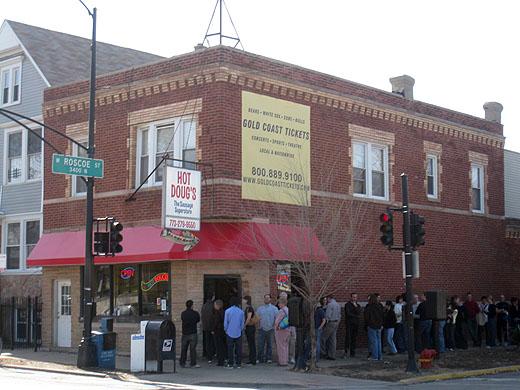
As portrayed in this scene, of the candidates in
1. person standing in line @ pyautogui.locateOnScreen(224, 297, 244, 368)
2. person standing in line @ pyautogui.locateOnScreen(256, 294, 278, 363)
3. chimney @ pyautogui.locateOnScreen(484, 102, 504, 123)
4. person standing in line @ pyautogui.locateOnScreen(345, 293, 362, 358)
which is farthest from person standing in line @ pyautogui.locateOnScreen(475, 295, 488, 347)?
person standing in line @ pyautogui.locateOnScreen(224, 297, 244, 368)

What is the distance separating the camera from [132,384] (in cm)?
1725

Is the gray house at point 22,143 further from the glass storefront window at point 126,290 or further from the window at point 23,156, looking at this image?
the glass storefront window at point 126,290

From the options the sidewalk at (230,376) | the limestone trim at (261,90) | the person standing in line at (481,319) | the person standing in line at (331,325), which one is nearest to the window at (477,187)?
the limestone trim at (261,90)

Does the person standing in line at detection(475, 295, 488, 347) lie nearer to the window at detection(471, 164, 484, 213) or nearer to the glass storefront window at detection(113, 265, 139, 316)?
the window at detection(471, 164, 484, 213)

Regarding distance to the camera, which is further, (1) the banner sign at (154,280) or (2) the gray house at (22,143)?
(2) the gray house at (22,143)

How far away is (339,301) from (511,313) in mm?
6713

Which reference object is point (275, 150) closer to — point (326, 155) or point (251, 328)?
point (326, 155)

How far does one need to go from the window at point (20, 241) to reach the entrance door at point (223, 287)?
1030 centimetres

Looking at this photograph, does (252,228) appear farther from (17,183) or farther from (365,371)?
(17,183)

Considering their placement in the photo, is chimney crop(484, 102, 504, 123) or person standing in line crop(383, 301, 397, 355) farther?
chimney crop(484, 102, 504, 123)

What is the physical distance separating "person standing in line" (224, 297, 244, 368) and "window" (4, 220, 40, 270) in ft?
40.6

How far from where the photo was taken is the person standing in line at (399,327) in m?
23.6

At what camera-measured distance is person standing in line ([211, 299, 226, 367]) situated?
67.0 feet

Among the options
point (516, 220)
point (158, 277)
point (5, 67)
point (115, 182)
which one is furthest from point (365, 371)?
point (5, 67)
